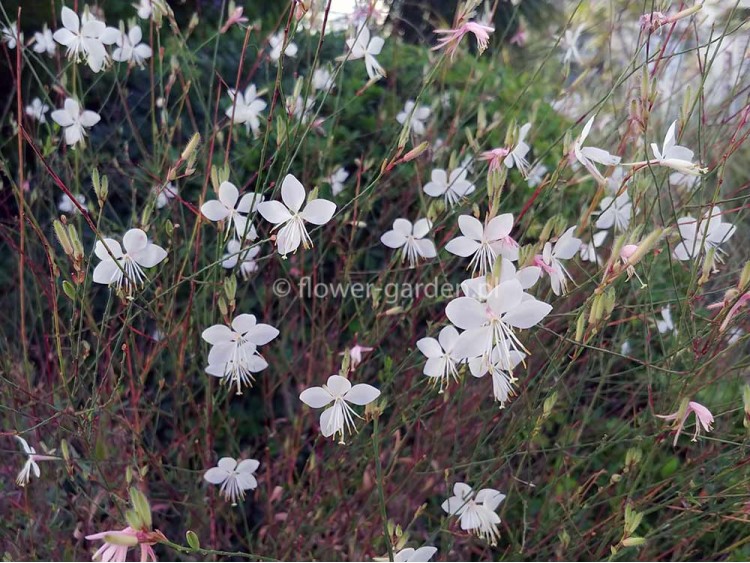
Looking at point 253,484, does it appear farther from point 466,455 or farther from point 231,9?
Answer: point 231,9

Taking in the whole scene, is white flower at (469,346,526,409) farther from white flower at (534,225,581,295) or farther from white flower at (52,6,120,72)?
white flower at (52,6,120,72)

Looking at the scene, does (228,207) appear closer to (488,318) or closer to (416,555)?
(488,318)

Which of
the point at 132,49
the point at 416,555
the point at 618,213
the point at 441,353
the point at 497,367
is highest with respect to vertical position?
the point at 132,49

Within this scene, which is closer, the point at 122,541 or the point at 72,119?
the point at 122,541

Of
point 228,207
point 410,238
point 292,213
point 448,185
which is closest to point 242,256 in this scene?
point 228,207

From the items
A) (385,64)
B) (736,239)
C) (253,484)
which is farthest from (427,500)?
(385,64)

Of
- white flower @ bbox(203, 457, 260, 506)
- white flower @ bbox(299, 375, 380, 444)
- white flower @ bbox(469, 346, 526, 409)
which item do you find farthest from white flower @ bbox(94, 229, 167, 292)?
white flower @ bbox(469, 346, 526, 409)
